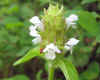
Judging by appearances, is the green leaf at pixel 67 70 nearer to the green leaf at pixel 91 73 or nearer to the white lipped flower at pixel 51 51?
the white lipped flower at pixel 51 51

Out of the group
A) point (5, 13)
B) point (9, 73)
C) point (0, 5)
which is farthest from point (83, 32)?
point (0, 5)

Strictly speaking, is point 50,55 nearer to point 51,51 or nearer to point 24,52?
point 51,51

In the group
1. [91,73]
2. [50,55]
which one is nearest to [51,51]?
[50,55]

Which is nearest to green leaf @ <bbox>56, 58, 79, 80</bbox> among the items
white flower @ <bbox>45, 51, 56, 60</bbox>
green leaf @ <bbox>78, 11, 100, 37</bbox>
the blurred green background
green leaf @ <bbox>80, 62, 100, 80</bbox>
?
white flower @ <bbox>45, 51, 56, 60</bbox>

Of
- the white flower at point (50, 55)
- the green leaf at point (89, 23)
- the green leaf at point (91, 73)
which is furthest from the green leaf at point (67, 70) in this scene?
the green leaf at point (91, 73)

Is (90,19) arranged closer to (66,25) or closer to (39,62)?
(66,25)

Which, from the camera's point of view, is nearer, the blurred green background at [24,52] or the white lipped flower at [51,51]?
the white lipped flower at [51,51]

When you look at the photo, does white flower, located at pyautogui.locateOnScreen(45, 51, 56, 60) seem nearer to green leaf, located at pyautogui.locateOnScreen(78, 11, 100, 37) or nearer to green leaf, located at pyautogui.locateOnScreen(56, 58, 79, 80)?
green leaf, located at pyautogui.locateOnScreen(56, 58, 79, 80)
